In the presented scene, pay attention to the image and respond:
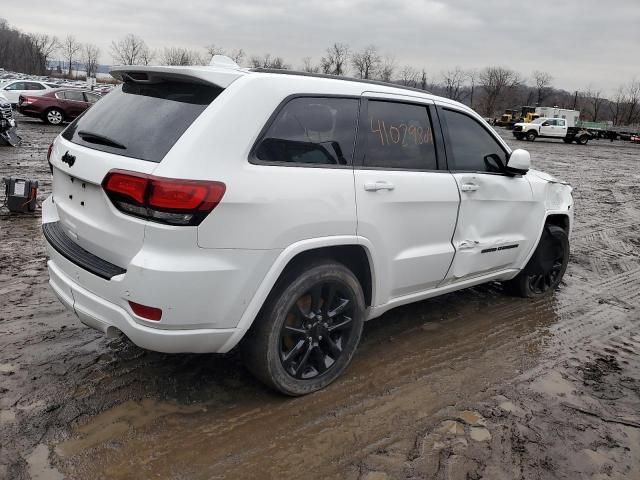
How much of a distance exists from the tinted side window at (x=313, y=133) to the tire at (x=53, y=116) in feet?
68.5

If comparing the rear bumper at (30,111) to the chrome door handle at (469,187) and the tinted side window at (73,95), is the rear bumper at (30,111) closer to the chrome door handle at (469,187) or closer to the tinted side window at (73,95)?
the tinted side window at (73,95)

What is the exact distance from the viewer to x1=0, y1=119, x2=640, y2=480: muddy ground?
269cm

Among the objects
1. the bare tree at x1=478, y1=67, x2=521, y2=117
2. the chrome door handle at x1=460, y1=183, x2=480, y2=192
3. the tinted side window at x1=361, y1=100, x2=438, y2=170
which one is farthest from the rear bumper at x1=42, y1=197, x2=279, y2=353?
the bare tree at x1=478, y1=67, x2=521, y2=117

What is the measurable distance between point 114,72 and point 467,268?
2.76 m

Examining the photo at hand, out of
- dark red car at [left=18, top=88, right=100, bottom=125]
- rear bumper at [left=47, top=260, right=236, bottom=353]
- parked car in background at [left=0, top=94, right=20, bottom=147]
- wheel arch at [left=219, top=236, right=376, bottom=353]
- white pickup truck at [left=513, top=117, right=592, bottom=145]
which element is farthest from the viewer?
white pickup truck at [left=513, top=117, right=592, bottom=145]

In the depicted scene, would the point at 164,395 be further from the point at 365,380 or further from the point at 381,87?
the point at 381,87

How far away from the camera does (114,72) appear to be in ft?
10.8

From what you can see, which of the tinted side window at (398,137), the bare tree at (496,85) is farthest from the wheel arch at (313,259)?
the bare tree at (496,85)

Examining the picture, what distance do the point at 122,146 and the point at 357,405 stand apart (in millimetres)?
1954

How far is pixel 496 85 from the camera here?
102375mm

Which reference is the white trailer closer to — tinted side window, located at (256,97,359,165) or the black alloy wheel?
tinted side window, located at (256,97,359,165)

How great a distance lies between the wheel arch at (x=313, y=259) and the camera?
280 cm

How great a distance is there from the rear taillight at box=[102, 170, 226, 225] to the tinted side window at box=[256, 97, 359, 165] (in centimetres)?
38

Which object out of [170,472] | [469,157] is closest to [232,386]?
[170,472]
